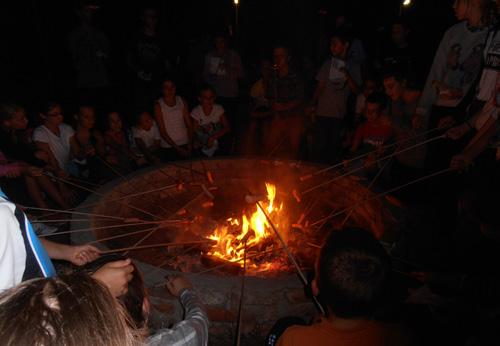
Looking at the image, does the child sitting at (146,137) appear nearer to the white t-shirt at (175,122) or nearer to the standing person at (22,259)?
the white t-shirt at (175,122)

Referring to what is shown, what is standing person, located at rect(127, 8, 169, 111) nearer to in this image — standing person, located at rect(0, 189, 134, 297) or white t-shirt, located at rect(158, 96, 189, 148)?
white t-shirt, located at rect(158, 96, 189, 148)

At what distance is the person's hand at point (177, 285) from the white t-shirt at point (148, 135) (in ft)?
14.0

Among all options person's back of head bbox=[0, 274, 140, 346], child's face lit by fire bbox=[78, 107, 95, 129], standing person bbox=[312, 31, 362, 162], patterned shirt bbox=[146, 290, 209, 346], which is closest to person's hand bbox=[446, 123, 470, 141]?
standing person bbox=[312, 31, 362, 162]

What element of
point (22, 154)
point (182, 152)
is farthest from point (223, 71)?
point (22, 154)

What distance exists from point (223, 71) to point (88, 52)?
3013 millimetres

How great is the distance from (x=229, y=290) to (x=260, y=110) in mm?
5595

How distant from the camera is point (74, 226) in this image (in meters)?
4.33

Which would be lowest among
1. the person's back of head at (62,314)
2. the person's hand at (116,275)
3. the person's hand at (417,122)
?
the person's hand at (116,275)

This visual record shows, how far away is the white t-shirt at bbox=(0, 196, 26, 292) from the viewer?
191 cm

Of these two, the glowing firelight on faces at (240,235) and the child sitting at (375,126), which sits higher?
the child sitting at (375,126)

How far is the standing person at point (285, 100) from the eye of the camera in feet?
25.1

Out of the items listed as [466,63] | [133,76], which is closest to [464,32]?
[466,63]

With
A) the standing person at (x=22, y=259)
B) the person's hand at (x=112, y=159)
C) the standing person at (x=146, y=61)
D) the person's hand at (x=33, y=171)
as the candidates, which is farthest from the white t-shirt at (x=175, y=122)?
the standing person at (x=22, y=259)

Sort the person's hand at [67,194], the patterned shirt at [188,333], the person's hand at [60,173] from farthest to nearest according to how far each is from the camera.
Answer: the person's hand at [67,194] → the person's hand at [60,173] → the patterned shirt at [188,333]
